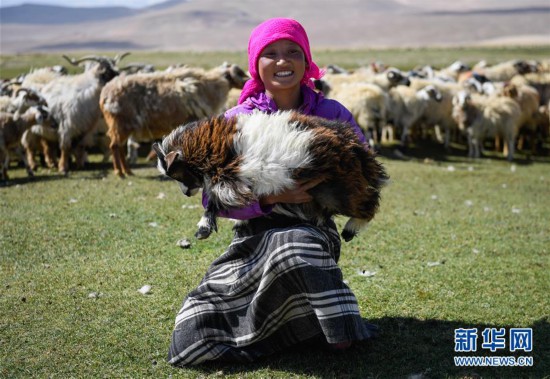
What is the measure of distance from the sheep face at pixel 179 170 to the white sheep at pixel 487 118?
12652 mm

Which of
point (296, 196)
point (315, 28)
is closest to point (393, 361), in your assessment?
point (296, 196)

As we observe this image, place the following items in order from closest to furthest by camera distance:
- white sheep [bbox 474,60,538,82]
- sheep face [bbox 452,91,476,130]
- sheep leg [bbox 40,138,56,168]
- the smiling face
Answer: the smiling face
sheep leg [bbox 40,138,56,168]
sheep face [bbox 452,91,476,130]
white sheep [bbox 474,60,538,82]

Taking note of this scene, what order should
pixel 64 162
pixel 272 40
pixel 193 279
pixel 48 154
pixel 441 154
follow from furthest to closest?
pixel 441 154, pixel 48 154, pixel 64 162, pixel 193 279, pixel 272 40

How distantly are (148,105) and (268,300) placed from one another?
24.7 feet

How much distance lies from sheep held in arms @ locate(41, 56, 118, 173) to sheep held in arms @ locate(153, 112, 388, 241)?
322 inches

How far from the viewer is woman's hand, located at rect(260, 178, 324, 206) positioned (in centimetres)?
376

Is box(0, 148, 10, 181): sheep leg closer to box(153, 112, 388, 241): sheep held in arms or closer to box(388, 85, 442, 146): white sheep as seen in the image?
box(153, 112, 388, 241): sheep held in arms

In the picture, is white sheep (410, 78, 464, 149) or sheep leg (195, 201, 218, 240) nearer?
sheep leg (195, 201, 218, 240)

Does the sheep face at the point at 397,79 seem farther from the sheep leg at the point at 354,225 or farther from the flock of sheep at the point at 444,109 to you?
the sheep leg at the point at 354,225

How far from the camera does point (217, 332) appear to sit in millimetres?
4020

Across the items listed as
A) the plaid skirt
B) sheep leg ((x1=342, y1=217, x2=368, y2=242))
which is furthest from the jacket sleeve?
sheep leg ((x1=342, y1=217, x2=368, y2=242))

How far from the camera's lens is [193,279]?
5602mm

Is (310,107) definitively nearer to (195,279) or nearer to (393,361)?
(393,361)

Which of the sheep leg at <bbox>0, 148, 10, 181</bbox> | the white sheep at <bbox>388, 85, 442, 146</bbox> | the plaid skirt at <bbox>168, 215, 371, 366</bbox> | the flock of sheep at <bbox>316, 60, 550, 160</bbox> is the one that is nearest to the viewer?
the plaid skirt at <bbox>168, 215, 371, 366</bbox>
